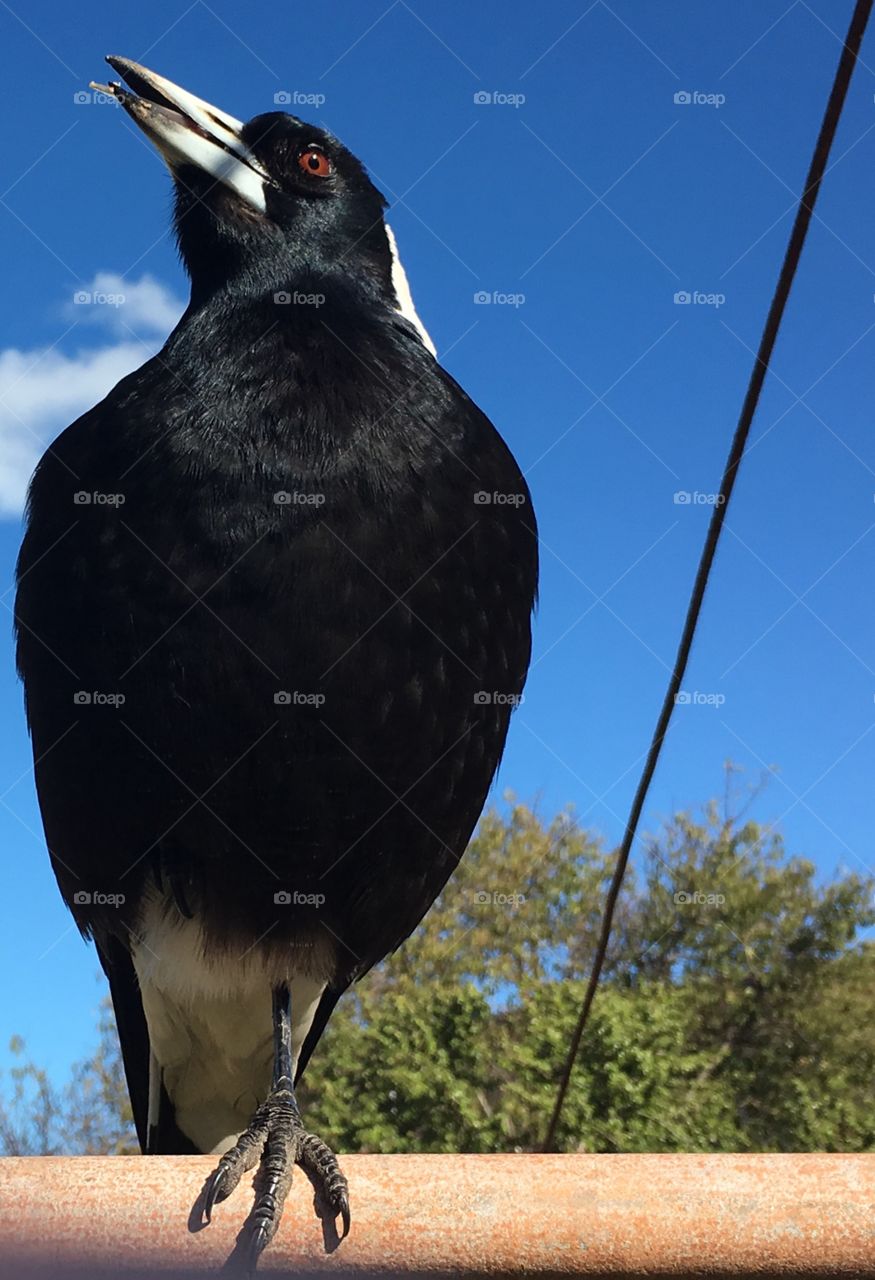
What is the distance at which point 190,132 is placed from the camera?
2.39 metres

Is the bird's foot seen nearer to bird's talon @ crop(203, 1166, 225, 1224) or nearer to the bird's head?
bird's talon @ crop(203, 1166, 225, 1224)

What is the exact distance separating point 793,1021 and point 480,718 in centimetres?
1496

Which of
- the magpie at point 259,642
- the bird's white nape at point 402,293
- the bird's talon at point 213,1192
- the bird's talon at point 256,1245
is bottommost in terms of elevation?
the bird's talon at point 256,1245

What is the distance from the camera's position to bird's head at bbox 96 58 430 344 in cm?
234

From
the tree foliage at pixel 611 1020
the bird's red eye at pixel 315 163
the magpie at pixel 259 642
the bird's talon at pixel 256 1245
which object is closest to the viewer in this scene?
the bird's talon at pixel 256 1245

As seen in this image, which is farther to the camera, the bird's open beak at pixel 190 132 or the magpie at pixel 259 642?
the bird's open beak at pixel 190 132

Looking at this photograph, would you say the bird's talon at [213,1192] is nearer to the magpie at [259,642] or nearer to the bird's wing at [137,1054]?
the magpie at [259,642]

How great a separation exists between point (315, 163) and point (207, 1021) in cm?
167

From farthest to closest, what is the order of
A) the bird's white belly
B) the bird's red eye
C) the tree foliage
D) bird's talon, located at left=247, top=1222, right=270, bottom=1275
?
the tree foliage → the bird's red eye → the bird's white belly → bird's talon, located at left=247, top=1222, right=270, bottom=1275

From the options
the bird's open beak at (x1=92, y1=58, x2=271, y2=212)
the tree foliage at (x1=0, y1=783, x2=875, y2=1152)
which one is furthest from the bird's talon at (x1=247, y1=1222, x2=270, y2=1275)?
the tree foliage at (x1=0, y1=783, x2=875, y2=1152)

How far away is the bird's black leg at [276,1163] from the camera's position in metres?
1.16

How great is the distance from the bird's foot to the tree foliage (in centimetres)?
1075

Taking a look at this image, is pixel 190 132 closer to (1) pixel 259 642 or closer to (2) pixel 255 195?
(2) pixel 255 195

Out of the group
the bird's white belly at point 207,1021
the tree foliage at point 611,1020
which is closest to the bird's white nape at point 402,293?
the bird's white belly at point 207,1021
